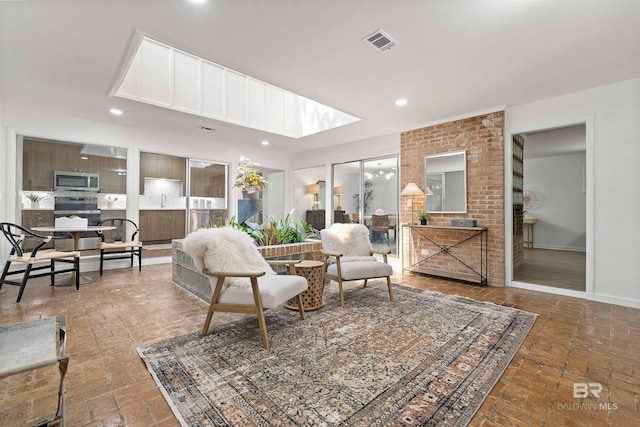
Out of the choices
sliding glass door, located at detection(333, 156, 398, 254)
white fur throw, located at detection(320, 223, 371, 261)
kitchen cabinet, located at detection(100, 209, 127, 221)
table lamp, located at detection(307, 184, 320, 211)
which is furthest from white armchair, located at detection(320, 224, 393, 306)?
kitchen cabinet, located at detection(100, 209, 127, 221)

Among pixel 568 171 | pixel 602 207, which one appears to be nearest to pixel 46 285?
pixel 602 207

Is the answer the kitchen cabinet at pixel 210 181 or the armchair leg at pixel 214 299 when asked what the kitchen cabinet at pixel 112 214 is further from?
the armchair leg at pixel 214 299

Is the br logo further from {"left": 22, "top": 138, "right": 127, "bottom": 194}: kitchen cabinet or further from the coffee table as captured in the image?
{"left": 22, "top": 138, "right": 127, "bottom": 194}: kitchen cabinet

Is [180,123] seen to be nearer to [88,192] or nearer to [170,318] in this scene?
[88,192]

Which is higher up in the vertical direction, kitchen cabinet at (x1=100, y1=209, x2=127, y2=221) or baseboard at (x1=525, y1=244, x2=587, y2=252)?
kitchen cabinet at (x1=100, y1=209, x2=127, y2=221)

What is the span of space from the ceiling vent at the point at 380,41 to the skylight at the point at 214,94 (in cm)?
160

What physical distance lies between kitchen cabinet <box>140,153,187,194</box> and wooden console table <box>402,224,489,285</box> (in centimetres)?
515

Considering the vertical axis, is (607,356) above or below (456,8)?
below

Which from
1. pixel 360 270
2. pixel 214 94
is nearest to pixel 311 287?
pixel 360 270

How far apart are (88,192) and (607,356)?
7.46 metres

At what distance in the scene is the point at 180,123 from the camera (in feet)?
17.0

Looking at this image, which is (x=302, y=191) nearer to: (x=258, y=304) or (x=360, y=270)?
(x=360, y=270)

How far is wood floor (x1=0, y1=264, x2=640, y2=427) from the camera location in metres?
1.54

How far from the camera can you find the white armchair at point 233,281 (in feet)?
7.64
